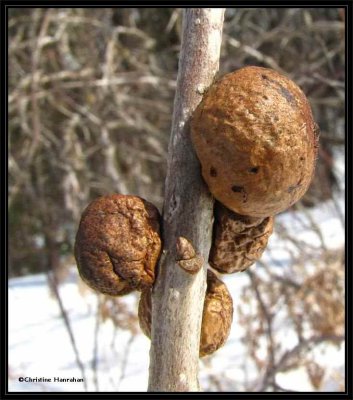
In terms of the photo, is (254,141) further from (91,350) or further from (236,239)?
(91,350)

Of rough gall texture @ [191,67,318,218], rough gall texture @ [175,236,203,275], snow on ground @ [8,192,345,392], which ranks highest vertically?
rough gall texture @ [191,67,318,218]

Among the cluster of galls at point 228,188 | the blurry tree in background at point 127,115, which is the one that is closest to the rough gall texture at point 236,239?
the cluster of galls at point 228,188

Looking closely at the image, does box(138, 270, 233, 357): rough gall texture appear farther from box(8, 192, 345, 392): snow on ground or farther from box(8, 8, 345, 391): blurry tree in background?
box(8, 8, 345, 391): blurry tree in background

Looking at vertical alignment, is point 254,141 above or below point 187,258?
above

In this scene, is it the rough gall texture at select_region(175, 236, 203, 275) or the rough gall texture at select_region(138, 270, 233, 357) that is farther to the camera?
the rough gall texture at select_region(138, 270, 233, 357)

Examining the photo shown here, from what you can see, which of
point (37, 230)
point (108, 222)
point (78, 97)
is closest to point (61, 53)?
point (78, 97)

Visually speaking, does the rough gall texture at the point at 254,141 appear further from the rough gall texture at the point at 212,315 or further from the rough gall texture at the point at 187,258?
the rough gall texture at the point at 212,315

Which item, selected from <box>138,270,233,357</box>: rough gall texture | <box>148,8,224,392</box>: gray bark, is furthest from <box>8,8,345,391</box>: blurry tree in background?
<box>148,8,224,392</box>: gray bark

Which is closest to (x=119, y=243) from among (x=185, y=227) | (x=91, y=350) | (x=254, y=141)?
(x=185, y=227)
